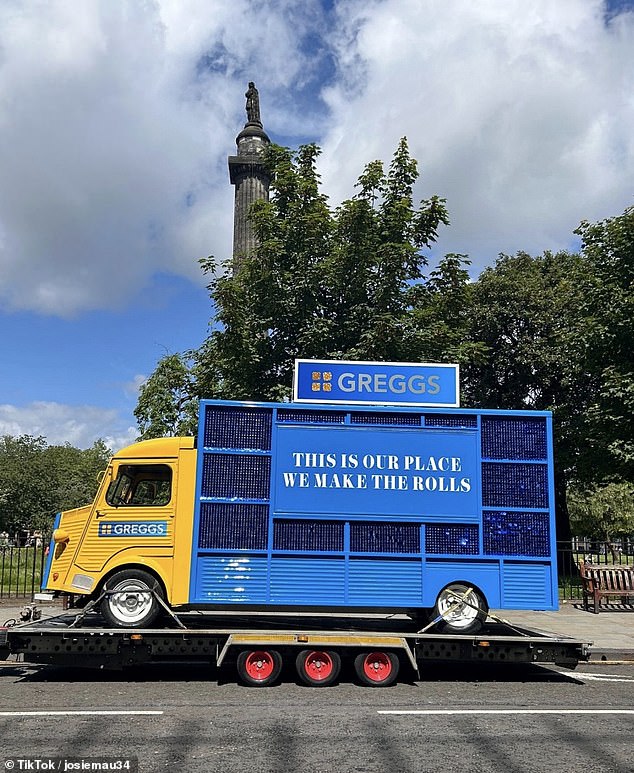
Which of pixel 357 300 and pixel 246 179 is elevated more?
pixel 246 179

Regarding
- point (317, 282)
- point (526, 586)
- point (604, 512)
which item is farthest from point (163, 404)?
point (604, 512)

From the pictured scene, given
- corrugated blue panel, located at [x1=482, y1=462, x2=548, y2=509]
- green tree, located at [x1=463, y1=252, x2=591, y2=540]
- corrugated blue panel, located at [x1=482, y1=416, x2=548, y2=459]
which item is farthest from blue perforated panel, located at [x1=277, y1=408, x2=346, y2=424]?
green tree, located at [x1=463, y1=252, x2=591, y2=540]

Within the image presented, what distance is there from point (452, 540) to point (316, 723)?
3424mm

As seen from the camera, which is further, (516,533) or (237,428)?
(237,428)

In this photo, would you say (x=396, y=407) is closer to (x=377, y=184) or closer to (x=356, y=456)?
(x=356, y=456)

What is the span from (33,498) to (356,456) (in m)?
53.2

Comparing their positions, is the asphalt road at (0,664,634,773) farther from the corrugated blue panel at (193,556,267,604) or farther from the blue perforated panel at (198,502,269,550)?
the blue perforated panel at (198,502,269,550)

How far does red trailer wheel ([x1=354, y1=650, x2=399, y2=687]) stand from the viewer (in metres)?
9.16

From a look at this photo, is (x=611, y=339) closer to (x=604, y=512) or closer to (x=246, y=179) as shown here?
(x=246, y=179)

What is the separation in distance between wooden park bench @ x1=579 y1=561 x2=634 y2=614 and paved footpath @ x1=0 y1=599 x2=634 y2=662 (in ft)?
1.38

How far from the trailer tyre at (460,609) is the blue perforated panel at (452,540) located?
1.54ft

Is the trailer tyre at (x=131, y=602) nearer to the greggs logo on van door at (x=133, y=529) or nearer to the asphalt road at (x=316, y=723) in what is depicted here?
the greggs logo on van door at (x=133, y=529)

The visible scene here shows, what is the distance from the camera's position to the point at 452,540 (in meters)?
9.77


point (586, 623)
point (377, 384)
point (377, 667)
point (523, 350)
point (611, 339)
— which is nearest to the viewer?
point (377, 667)
